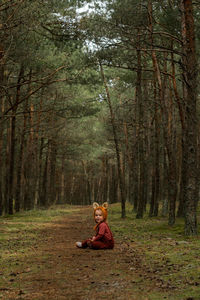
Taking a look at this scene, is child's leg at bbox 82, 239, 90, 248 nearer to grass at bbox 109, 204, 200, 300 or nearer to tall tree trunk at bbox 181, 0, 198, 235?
grass at bbox 109, 204, 200, 300

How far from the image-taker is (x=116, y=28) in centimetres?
1332

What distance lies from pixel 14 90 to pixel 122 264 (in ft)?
54.4

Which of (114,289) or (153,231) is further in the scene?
(153,231)

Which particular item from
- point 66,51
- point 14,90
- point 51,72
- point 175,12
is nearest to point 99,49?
point 66,51

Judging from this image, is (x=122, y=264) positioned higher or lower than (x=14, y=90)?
lower

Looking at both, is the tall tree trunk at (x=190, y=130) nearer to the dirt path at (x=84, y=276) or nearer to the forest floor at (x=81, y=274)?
the forest floor at (x=81, y=274)

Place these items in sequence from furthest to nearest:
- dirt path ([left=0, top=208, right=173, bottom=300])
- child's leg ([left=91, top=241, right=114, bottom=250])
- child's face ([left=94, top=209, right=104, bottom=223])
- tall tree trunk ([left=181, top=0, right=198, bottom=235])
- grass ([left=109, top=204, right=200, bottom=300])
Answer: tall tree trunk ([left=181, top=0, right=198, bottom=235]), child's face ([left=94, top=209, right=104, bottom=223]), child's leg ([left=91, top=241, right=114, bottom=250]), grass ([left=109, top=204, right=200, bottom=300]), dirt path ([left=0, top=208, right=173, bottom=300])

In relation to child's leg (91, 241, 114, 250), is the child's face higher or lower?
higher

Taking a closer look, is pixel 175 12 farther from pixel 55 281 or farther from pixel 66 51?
pixel 55 281

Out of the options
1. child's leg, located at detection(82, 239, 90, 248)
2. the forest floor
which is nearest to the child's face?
child's leg, located at detection(82, 239, 90, 248)

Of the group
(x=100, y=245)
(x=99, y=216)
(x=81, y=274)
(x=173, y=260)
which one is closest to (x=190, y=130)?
(x=99, y=216)

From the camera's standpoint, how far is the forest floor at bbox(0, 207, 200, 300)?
446cm

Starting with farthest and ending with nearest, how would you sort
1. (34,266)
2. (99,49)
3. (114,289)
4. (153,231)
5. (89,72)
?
(89,72), (99,49), (153,231), (34,266), (114,289)

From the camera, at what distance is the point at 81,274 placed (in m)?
5.56
